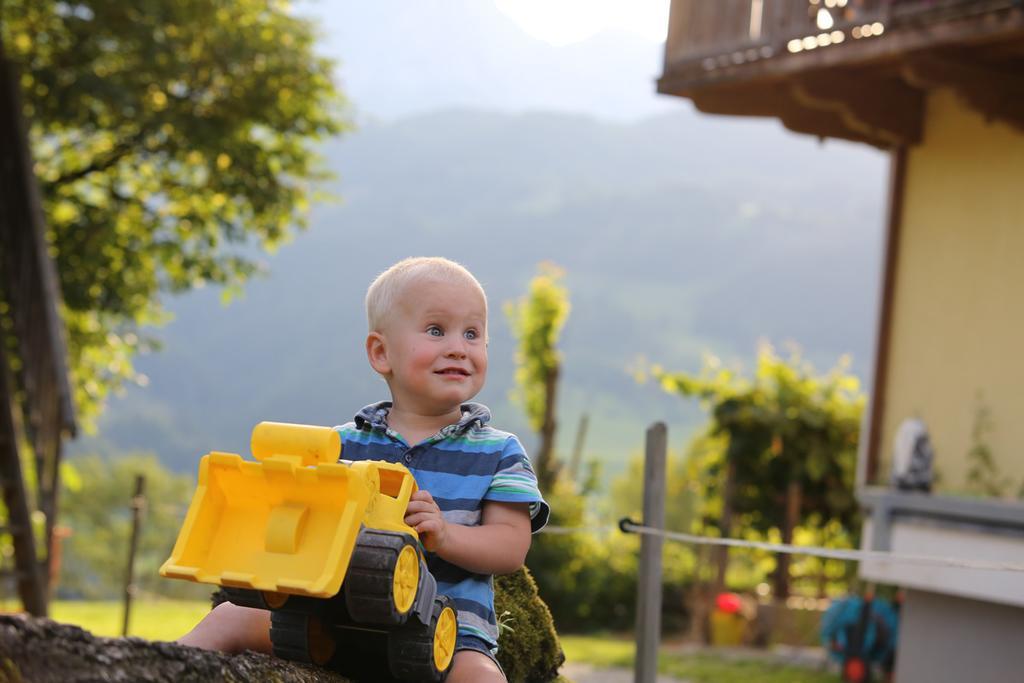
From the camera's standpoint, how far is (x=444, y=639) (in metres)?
2.32

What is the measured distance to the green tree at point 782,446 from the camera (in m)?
11.9

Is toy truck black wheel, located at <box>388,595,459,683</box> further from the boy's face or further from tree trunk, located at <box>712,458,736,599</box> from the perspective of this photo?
tree trunk, located at <box>712,458,736,599</box>

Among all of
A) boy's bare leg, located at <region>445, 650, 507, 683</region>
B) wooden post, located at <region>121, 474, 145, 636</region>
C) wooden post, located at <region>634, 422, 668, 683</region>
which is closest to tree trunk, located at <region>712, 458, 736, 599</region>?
wooden post, located at <region>121, 474, 145, 636</region>

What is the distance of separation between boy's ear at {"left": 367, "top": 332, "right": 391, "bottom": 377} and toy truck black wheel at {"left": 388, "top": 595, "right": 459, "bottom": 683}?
22.7 inches

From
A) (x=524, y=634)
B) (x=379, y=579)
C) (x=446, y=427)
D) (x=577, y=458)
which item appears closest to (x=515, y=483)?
(x=446, y=427)

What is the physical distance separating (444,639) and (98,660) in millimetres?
684

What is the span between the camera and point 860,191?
138 m

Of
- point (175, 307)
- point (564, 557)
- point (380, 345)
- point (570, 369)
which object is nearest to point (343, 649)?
point (380, 345)

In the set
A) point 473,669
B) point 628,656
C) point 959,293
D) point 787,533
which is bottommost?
point 628,656

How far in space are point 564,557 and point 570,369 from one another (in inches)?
3789

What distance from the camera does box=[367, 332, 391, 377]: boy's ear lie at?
2.70 meters

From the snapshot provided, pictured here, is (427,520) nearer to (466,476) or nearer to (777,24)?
(466,476)

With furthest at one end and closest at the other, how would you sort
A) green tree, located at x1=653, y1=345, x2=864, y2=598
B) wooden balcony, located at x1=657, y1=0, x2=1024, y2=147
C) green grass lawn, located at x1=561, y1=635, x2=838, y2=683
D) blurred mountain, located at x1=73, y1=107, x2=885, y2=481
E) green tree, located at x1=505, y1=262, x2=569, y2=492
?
1. blurred mountain, located at x1=73, y1=107, x2=885, y2=481
2. green tree, located at x1=505, y1=262, x2=569, y2=492
3. green tree, located at x1=653, y1=345, x2=864, y2=598
4. green grass lawn, located at x1=561, y1=635, x2=838, y2=683
5. wooden balcony, located at x1=657, y1=0, x2=1024, y2=147

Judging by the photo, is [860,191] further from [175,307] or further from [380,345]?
[380,345]
